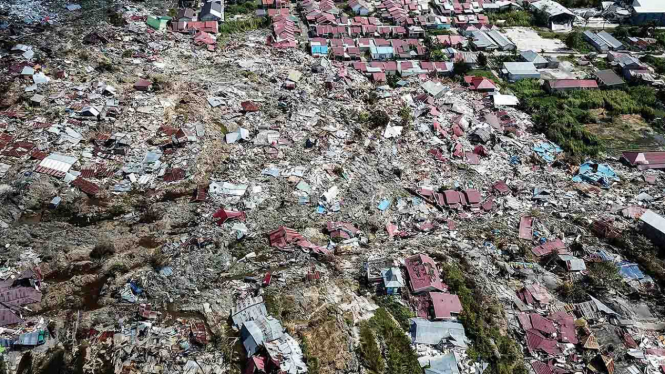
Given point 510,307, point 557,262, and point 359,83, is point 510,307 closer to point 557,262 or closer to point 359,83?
point 557,262

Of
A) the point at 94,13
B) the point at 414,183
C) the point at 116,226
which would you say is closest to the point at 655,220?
the point at 414,183

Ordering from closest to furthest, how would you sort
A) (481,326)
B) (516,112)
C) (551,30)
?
(481,326)
(516,112)
(551,30)

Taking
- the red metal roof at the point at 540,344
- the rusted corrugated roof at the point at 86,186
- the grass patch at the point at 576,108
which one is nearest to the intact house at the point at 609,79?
the grass patch at the point at 576,108

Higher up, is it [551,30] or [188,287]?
[551,30]

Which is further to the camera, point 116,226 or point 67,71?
point 67,71

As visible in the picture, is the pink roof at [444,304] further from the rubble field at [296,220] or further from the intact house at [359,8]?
the intact house at [359,8]

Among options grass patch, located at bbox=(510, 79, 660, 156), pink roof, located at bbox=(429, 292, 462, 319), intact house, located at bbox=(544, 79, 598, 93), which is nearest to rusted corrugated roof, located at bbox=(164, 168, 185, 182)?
pink roof, located at bbox=(429, 292, 462, 319)
